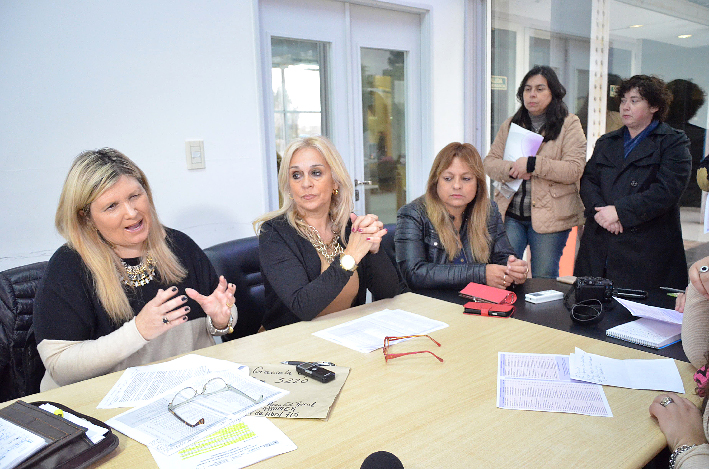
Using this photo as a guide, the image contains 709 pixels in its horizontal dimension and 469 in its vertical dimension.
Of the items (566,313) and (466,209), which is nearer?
(566,313)

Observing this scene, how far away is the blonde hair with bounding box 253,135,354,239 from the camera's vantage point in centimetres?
208

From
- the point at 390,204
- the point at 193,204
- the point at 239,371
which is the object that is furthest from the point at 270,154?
the point at 239,371

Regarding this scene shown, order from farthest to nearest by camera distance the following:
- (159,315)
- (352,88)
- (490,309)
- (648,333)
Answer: (352,88)
(490,309)
(648,333)
(159,315)

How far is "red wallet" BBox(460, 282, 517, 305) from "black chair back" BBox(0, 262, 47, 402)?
1.43m

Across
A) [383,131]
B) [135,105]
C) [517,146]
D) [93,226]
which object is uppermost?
[135,105]

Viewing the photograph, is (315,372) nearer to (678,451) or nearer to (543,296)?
(678,451)

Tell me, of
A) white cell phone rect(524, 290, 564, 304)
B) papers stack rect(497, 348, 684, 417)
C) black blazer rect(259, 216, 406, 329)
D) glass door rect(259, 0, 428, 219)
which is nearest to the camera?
papers stack rect(497, 348, 684, 417)

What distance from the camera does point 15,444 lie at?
0.95 metres

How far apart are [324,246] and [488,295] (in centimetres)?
66

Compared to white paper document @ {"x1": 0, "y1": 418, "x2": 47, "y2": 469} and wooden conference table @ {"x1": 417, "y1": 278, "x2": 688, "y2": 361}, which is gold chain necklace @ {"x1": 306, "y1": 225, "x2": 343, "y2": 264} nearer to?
wooden conference table @ {"x1": 417, "y1": 278, "x2": 688, "y2": 361}

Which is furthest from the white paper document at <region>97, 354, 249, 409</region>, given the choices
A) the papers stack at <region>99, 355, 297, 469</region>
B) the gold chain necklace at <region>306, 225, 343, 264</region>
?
the gold chain necklace at <region>306, 225, 343, 264</region>

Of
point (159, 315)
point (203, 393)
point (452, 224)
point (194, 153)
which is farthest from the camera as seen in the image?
point (194, 153)

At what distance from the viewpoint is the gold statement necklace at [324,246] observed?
6.73 ft

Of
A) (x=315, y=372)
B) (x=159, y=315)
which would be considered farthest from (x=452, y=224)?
(x=159, y=315)
